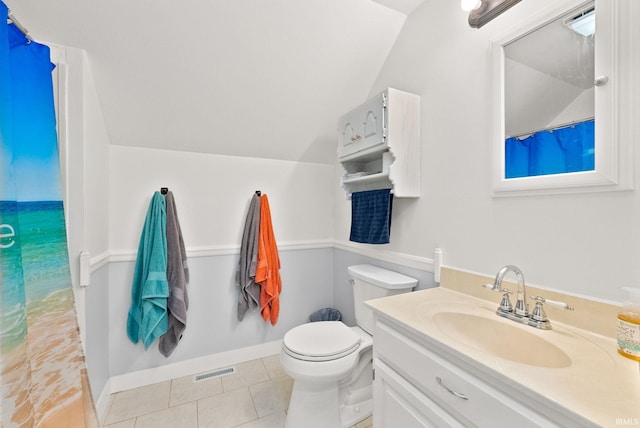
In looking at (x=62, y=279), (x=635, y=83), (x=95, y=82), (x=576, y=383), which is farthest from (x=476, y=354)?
(x=95, y=82)

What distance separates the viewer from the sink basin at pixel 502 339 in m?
0.83

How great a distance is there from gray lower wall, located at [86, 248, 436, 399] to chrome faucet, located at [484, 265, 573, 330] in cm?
43

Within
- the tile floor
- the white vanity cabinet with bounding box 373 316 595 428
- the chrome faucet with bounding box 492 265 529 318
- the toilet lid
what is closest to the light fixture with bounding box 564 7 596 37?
the chrome faucet with bounding box 492 265 529 318

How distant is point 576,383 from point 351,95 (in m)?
1.82

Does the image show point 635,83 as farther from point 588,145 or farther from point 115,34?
point 115,34

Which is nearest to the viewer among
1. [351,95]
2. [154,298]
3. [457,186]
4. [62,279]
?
[62,279]

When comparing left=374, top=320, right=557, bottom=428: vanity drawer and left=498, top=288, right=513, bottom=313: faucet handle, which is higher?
left=498, top=288, right=513, bottom=313: faucet handle

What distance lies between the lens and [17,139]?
2.78ft

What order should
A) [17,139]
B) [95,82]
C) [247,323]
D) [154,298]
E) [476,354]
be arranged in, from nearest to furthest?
[476,354]
[17,139]
[95,82]
[154,298]
[247,323]

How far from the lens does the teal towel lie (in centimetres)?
172

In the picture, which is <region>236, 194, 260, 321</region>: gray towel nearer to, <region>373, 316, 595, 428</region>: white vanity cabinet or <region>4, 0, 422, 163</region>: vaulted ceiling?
<region>4, 0, 422, 163</region>: vaulted ceiling

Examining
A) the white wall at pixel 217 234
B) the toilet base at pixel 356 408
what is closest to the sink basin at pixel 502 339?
the toilet base at pixel 356 408

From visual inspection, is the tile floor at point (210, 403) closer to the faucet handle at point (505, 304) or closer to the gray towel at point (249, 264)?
the gray towel at point (249, 264)

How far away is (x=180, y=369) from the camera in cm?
196
